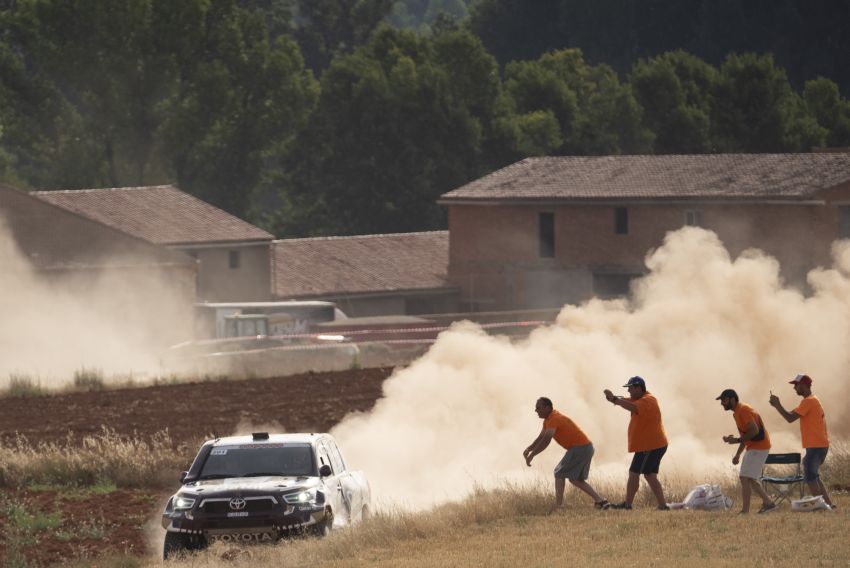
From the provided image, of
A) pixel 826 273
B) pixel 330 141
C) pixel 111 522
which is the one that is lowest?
pixel 111 522

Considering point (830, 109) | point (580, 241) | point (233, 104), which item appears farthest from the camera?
point (830, 109)

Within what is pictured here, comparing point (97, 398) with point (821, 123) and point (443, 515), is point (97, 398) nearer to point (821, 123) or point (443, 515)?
point (443, 515)

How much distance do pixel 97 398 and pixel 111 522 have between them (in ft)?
57.5

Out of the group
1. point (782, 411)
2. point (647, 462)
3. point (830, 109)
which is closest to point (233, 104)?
point (830, 109)

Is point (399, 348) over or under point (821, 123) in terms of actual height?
under

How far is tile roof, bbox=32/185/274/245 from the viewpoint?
70.8 metres

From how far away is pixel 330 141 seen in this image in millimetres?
96875

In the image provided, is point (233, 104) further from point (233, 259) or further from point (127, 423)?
point (127, 423)

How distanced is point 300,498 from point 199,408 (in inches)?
808

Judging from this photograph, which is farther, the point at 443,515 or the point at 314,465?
the point at 443,515

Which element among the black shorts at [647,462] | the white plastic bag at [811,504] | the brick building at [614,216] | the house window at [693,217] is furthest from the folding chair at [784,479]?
the house window at [693,217]

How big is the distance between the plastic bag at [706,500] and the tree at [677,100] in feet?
252

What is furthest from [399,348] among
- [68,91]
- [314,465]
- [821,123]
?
[68,91]

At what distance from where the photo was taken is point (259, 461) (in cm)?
2195
